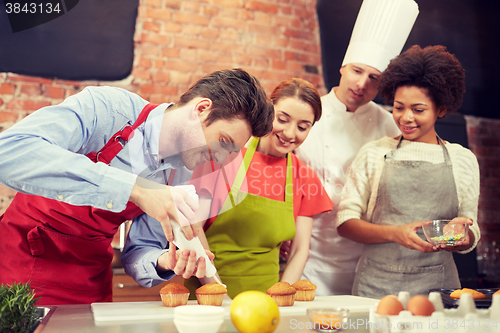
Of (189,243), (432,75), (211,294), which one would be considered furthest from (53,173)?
(432,75)

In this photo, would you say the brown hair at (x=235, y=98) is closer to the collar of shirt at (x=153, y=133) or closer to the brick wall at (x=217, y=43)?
the collar of shirt at (x=153, y=133)

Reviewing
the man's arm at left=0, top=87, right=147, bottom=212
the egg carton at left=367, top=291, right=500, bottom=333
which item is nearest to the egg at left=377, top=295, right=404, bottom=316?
the egg carton at left=367, top=291, right=500, bottom=333

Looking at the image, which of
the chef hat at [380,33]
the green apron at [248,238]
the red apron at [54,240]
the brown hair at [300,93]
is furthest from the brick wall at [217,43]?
the red apron at [54,240]

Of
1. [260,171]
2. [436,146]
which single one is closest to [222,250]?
[260,171]

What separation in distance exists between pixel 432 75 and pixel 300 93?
21.2 inches

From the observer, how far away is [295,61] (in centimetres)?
274

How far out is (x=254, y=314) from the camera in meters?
0.73

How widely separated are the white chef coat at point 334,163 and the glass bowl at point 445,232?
535 millimetres

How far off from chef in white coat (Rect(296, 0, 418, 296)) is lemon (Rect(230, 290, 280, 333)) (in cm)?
112

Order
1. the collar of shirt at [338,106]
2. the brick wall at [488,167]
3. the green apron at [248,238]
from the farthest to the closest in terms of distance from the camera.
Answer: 1. the brick wall at [488,167]
2. the collar of shirt at [338,106]
3. the green apron at [248,238]

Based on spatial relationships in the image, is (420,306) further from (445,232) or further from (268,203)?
(268,203)

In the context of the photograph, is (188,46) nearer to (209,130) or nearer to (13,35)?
(13,35)

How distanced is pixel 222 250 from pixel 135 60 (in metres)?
1.58

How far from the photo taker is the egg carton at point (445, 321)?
700 mm
